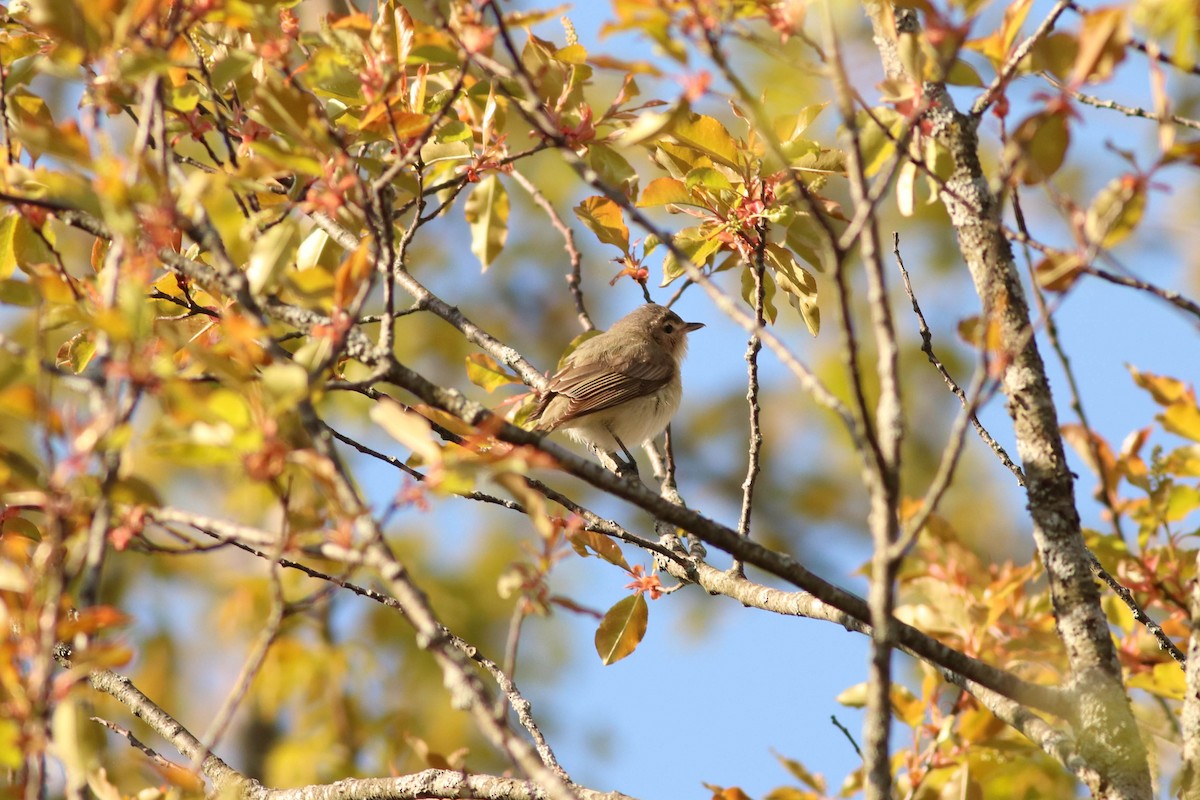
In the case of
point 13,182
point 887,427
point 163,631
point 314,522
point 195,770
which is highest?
point 163,631

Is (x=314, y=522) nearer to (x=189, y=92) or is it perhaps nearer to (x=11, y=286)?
(x=11, y=286)

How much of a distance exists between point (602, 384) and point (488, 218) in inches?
126

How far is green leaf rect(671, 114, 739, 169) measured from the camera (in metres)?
2.86

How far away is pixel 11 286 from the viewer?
219 centimetres

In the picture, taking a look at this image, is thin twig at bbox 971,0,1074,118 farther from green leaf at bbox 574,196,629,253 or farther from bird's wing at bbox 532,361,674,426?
bird's wing at bbox 532,361,674,426

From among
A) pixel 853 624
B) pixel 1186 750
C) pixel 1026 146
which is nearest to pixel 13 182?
pixel 1026 146

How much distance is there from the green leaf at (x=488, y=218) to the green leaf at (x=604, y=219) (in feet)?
2.24

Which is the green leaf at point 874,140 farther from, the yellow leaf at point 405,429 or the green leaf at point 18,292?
the green leaf at point 18,292

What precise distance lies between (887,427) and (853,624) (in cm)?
108

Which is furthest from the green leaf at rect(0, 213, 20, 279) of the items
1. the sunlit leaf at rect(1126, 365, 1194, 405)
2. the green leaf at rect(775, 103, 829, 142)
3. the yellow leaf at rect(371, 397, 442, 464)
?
the sunlit leaf at rect(1126, 365, 1194, 405)

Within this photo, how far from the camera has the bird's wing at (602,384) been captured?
220 inches

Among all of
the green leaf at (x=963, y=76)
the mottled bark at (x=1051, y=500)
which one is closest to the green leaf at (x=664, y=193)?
the mottled bark at (x=1051, y=500)

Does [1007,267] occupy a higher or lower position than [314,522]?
higher

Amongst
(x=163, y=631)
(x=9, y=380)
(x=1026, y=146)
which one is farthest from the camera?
(x=163, y=631)
